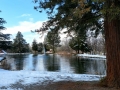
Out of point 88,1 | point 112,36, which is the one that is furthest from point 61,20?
point 112,36

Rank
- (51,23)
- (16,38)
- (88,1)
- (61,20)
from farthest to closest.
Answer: (16,38)
(51,23)
(61,20)
(88,1)

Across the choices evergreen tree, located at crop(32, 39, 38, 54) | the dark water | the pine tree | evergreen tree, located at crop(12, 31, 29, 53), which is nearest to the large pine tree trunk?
the dark water

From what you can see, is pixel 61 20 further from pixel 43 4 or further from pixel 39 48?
pixel 39 48

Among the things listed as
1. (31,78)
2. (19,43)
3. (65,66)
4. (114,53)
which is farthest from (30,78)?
(19,43)

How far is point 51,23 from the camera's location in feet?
28.6

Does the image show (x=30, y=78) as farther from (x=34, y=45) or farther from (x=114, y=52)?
(x=34, y=45)

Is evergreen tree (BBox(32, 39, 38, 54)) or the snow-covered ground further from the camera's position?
evergreen tree (BBox(32, 39, 38, 54))

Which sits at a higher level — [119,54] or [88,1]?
[88,1]

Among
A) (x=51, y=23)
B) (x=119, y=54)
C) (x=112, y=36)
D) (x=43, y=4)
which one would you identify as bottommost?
(x=119, y=54)

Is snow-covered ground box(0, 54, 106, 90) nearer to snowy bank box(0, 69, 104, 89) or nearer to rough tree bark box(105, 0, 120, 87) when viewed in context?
snowy bank box(0, 69, 104, 89)

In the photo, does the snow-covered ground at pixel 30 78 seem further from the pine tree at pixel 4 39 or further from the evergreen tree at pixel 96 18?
the pine tree at pixel 4 39

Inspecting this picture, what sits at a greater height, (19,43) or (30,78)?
(19,43)

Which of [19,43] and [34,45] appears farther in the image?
[34,45]

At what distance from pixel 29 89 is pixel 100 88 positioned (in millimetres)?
2323
